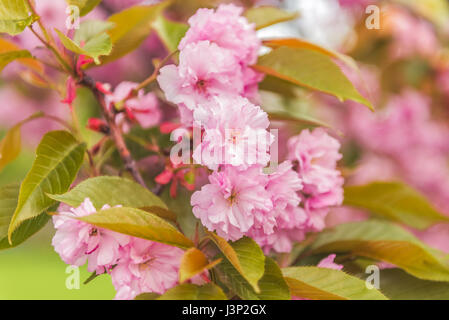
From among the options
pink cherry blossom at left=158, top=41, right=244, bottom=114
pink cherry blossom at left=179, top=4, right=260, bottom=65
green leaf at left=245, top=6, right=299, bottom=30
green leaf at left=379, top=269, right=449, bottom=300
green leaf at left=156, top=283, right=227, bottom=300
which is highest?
green leaf at left=245, top=6, right=299, bottom=30

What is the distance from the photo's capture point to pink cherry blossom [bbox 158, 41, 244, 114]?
535 millimetres

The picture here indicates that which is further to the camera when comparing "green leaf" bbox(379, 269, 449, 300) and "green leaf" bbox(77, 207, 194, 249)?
"green leaf" bbox(379, 269, 449, 300)

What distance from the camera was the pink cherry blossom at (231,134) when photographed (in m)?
0.48

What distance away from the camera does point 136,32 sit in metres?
0.68

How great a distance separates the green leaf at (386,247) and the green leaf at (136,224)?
25cm

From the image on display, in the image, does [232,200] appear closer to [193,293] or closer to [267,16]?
[193,293]

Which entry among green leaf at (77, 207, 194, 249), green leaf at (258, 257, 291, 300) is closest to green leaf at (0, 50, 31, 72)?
green leaf at (77, 207, 194, 249)

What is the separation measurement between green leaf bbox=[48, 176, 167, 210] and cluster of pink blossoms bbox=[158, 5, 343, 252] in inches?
2.6

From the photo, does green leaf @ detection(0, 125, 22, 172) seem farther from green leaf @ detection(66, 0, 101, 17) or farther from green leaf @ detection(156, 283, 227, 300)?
green leaf @ detection(156, 283, 227, 300)

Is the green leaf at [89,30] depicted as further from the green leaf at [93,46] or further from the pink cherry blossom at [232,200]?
the pink cherry blossom at [232,200]

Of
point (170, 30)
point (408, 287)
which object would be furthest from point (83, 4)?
point (408, 287)

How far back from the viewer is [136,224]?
43 centimetres

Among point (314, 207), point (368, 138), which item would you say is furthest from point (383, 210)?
point (368, 138)

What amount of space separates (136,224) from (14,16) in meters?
0.25
